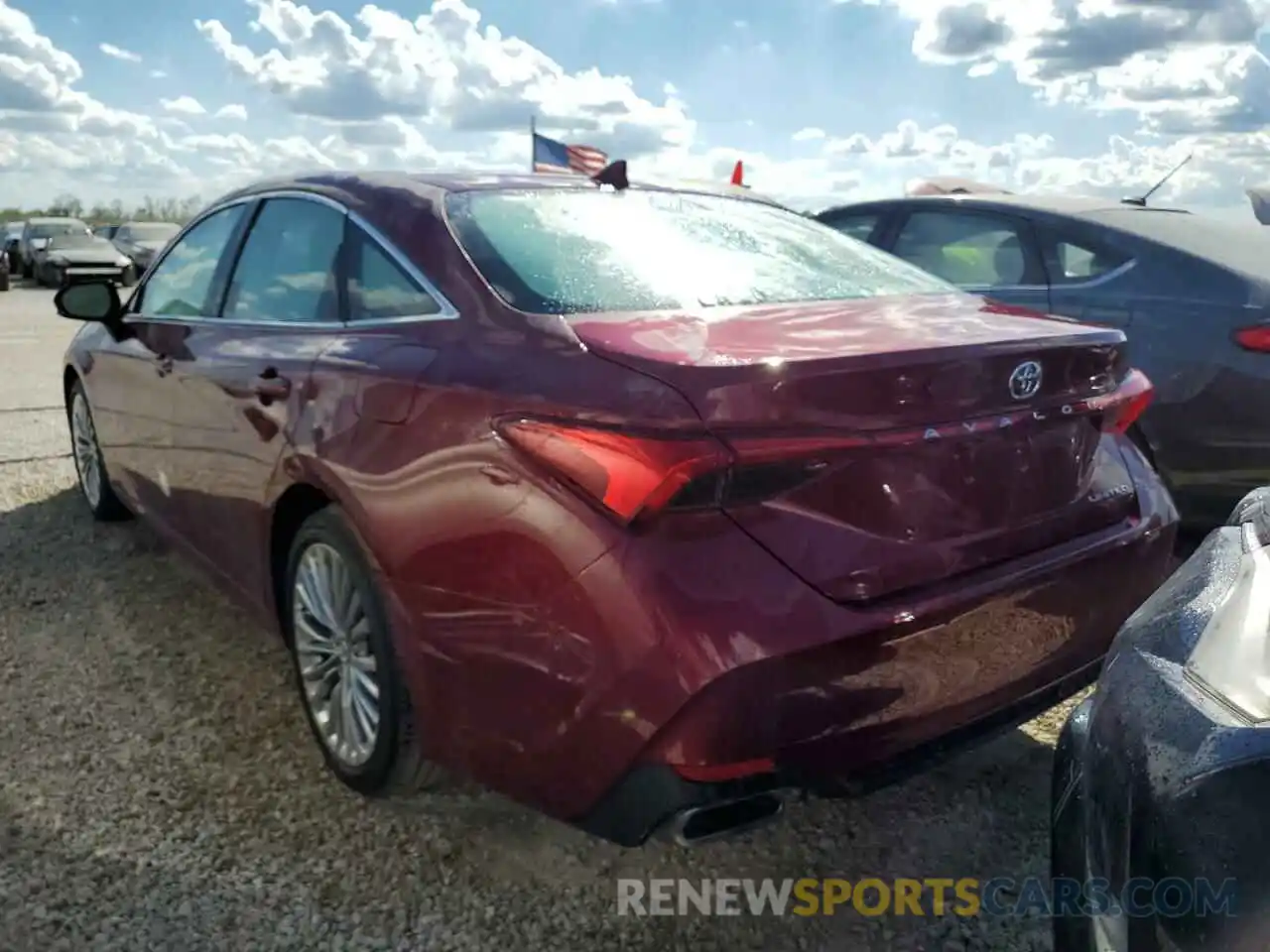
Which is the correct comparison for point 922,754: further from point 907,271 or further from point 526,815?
point 907,271

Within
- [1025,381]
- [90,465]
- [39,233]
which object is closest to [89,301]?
[90,465]

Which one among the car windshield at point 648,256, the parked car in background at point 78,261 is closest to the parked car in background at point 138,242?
the parked car in background at point 78,261

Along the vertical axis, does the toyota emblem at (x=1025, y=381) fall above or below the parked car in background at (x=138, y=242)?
above

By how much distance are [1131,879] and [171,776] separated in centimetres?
239

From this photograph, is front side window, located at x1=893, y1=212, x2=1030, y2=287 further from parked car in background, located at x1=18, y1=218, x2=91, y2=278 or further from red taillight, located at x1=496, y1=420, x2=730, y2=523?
parked car in background, located at x1=18, y1=218, x2=91, y2=278

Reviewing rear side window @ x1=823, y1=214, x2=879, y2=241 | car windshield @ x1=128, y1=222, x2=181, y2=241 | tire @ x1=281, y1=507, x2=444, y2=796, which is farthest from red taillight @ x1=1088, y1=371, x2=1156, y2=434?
car windshield @ x1=128, y1=222, x2=181, y2=241

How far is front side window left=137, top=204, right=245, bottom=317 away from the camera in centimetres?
374

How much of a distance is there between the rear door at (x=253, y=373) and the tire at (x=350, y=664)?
24 cm

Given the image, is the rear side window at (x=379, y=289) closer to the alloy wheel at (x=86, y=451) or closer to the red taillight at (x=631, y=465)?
the red taillight at (x=631, y=465)

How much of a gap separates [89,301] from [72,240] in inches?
1030

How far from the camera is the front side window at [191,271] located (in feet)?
12.3

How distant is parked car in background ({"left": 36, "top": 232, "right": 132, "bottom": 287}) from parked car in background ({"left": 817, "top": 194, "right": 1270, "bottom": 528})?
908 inches

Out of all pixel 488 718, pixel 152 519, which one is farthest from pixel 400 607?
pixel 152 519

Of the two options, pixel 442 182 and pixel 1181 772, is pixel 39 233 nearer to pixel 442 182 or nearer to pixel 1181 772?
pixel 442 182
